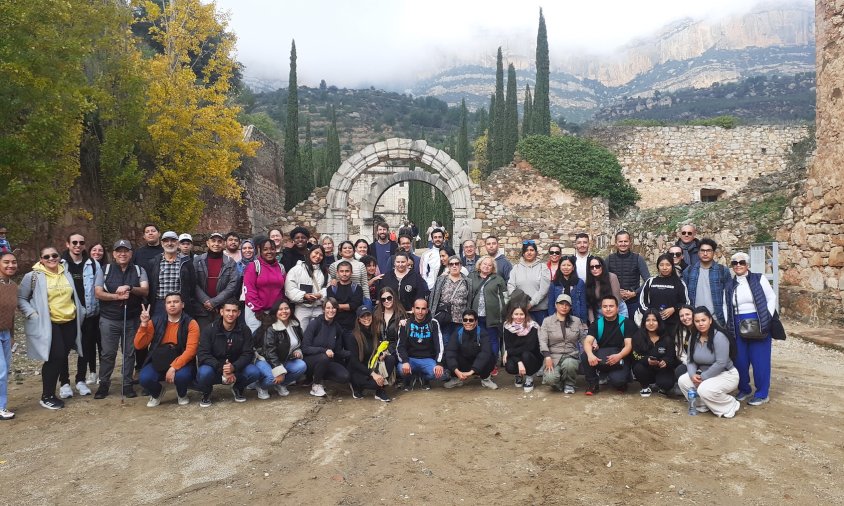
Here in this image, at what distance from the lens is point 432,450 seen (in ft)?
13.6

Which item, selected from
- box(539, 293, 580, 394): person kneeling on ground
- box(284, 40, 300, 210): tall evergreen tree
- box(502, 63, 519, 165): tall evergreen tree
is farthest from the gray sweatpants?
box(502, 63, 519, 165): tall evergreen tree

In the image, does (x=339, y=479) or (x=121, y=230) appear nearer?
(x=339, y=479)

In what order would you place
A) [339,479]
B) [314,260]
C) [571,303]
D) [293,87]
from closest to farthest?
1. [339,479]
2. [571,303]
3. [314,260]
4. [293,87]

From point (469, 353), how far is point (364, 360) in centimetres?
109

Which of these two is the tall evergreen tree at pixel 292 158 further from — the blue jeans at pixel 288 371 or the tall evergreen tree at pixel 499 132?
the blue jeans at pixel 288 371

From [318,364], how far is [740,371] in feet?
13.1

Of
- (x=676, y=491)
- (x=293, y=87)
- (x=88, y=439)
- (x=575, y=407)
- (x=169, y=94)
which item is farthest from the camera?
(x=293, y=87)

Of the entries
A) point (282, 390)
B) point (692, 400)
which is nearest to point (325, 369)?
point (282, 390)

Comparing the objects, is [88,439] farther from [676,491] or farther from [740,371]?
[740,371]

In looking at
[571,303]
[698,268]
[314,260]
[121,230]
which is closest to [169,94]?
[121,230]

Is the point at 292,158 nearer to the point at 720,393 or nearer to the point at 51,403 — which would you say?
the point at 51,403

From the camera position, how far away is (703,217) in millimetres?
12562

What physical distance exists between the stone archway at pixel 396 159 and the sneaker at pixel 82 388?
950cm

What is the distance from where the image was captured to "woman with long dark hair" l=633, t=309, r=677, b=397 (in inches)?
201
